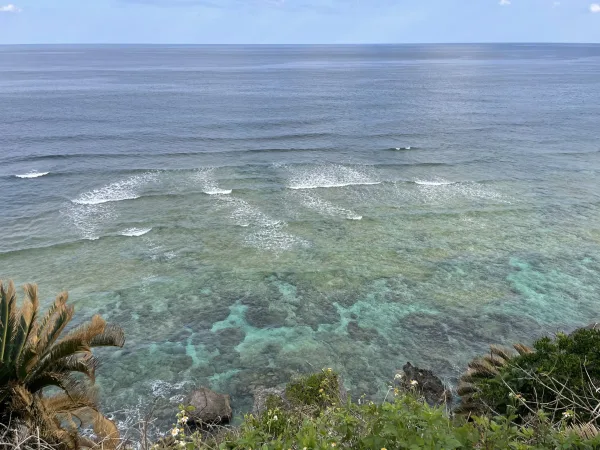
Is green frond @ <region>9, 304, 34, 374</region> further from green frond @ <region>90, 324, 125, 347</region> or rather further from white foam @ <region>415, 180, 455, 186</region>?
white foam @ <region>415, 180, 455, 186</region>

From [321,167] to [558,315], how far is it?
29416 mm

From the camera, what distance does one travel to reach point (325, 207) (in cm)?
4047

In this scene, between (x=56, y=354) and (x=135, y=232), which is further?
(x=135, y=232)

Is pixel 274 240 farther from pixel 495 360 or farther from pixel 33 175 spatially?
pixel 33 175

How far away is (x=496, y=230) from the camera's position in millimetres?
36094

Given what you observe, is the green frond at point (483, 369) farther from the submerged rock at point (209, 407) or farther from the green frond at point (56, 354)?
the green frond at point (56, 354)

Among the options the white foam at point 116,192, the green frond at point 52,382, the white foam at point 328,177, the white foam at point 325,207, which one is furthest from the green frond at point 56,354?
the white foam at point 328,177

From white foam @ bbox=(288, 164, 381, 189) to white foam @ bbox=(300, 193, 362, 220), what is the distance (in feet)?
9.41

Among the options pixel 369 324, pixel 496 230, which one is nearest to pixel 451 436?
pixel 369 324

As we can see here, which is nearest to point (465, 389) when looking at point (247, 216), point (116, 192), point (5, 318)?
point (5, 318)

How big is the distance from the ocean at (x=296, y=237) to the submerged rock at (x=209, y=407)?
96 centimetres

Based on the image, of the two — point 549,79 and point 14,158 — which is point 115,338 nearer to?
point 14,158

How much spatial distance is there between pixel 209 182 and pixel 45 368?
110ft

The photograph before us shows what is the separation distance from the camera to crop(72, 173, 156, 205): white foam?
134 ft
